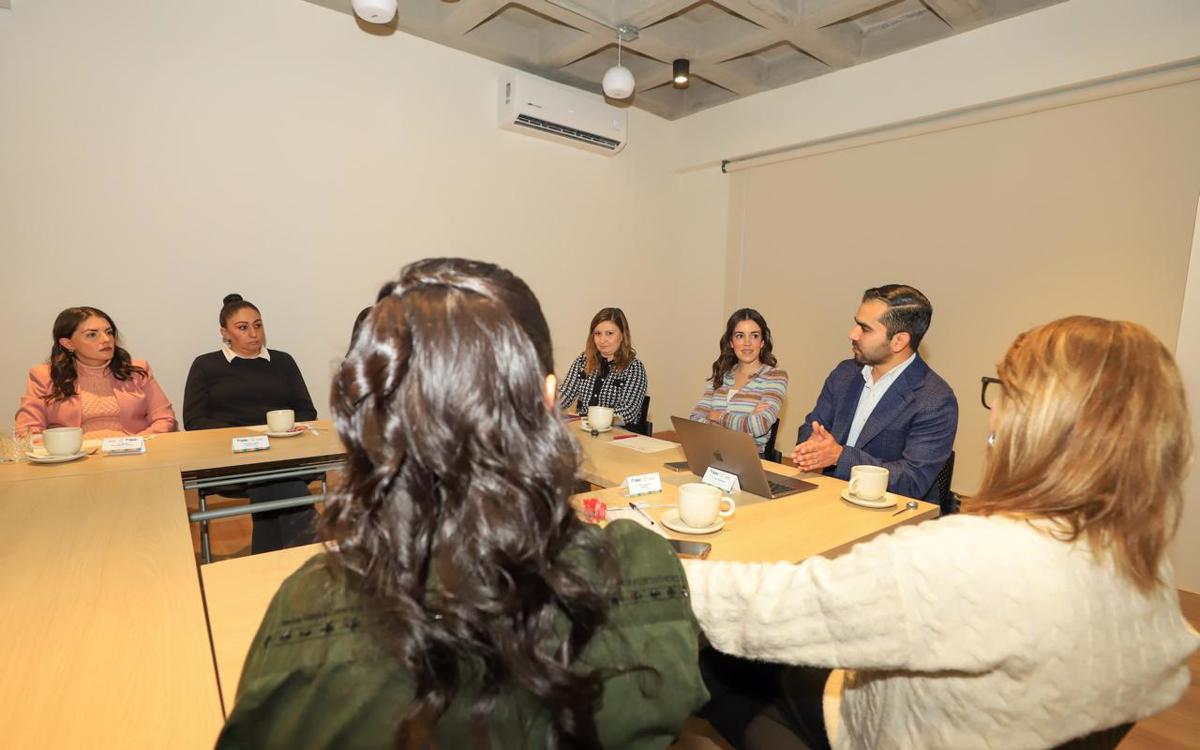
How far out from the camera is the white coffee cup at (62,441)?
1.90 m

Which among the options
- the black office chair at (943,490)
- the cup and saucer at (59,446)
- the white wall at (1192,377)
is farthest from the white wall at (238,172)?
the white wall at (1192,377)

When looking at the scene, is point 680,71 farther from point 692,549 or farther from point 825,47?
point 692,549

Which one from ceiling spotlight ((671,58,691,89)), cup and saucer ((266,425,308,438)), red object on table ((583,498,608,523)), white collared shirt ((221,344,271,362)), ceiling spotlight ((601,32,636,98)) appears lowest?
cup and saucer ((266,425,308,438))

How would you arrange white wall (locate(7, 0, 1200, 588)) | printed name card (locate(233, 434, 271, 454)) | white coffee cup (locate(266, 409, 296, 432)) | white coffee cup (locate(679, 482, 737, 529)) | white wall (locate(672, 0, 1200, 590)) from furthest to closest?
1. white wall (locate(7, 0, 1200, 588))
2. white wall (locate(672, 0, 1200, 590))
3. white coffee cup (locate(266, 409, 296, 432))
4. printed name card (locate(233, 434, 271, 454))
5. white coffee cup (locate(679, 482, 737, 529))

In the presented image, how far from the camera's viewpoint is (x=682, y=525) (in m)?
1.41

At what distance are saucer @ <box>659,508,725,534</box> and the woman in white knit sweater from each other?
48cm

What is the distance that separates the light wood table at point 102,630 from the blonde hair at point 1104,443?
115 cm

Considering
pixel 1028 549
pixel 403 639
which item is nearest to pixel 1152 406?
pixel 1028 549

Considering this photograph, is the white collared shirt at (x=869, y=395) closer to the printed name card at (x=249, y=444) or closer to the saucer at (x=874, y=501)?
the saucer at (x=874, y=501)

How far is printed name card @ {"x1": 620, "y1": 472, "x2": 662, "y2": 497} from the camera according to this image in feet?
5.55

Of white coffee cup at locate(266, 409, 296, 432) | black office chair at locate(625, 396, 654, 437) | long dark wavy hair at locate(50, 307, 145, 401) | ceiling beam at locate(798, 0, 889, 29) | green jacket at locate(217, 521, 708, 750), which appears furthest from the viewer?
ceiling beam at locate(798, 0, 889, 29)

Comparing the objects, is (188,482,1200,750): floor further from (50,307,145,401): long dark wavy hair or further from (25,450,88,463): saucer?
(50,307,145,401): long dark wavy hair

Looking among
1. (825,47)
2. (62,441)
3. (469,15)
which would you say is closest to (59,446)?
(62,441)

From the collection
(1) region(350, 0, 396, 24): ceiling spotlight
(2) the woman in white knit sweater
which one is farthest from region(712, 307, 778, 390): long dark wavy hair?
(1) region(350, 0, 396, 24): ceiling spotlight
